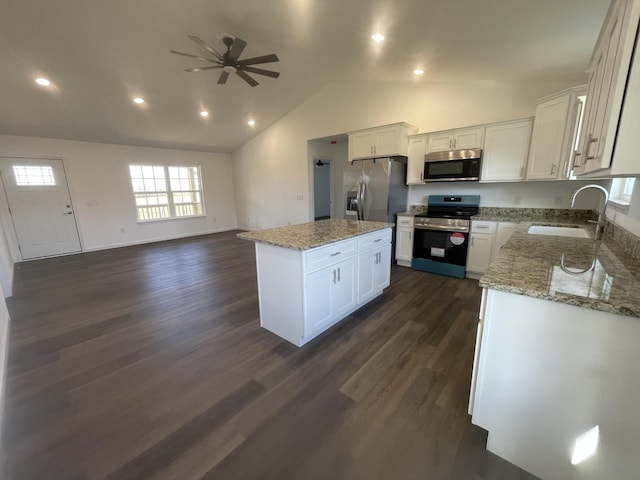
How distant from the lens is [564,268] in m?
1.41

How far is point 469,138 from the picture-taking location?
3727 mm

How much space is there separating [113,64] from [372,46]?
367 cm

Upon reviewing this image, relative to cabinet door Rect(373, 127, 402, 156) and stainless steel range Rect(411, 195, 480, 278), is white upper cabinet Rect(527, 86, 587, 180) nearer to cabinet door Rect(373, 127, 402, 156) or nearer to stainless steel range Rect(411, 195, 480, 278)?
stainless steel range Rect(411, 195, 480, 278)

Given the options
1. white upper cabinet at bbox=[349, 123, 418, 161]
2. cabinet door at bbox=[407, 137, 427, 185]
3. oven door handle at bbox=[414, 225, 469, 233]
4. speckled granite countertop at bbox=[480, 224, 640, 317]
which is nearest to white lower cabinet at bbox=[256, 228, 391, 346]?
speckled granite countertop at bbox=[480, 224, 640, 317]

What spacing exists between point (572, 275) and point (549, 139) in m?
2.69

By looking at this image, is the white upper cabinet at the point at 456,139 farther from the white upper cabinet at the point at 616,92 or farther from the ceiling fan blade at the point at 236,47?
the ceiling fan blade at the point at 236,47

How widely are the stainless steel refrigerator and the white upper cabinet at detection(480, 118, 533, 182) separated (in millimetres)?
1220

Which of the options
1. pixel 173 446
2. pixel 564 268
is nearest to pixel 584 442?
pixel 564 268

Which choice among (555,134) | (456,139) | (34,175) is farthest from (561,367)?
(34,175)

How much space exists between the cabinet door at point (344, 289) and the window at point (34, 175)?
21.9 feet

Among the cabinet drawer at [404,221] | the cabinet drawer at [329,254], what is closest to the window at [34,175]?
the cabinet drawer at [329,254]

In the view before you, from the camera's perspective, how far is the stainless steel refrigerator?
4.27m

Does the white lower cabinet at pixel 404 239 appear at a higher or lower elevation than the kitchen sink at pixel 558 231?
lower

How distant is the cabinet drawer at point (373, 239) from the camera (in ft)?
8.96
